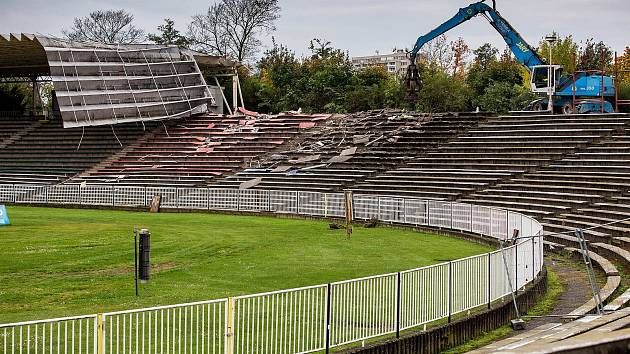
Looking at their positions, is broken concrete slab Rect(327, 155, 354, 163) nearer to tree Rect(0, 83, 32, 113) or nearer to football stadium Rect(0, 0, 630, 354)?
football stadium Rect(0, 0, 630, 354)

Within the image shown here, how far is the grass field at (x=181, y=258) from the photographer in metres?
18.4

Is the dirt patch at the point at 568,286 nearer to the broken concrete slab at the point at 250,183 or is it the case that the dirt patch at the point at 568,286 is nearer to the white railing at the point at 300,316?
the white railing at the point at 300,316

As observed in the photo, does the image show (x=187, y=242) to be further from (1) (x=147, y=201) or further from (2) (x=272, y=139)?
(2) (x=272, y=139)

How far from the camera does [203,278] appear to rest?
68.6 ft

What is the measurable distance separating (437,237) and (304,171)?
1779 cm

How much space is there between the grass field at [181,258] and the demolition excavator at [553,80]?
73.5ft

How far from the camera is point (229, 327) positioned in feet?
39.2

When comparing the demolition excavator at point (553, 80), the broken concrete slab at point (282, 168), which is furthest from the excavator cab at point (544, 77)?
the broken concrete slab at point (282, 168)

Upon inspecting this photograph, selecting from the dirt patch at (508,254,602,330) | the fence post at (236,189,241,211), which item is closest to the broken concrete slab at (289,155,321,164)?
the fence post at (236,189,241,211)

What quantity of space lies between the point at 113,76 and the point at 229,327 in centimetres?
5405

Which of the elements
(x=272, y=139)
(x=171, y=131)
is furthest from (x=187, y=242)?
(x=171, y=131)

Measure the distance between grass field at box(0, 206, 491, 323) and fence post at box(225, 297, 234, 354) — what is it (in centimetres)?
534

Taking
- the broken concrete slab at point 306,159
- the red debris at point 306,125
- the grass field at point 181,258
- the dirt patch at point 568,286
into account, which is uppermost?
the red debris at point 306,125

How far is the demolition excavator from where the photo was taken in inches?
2128
